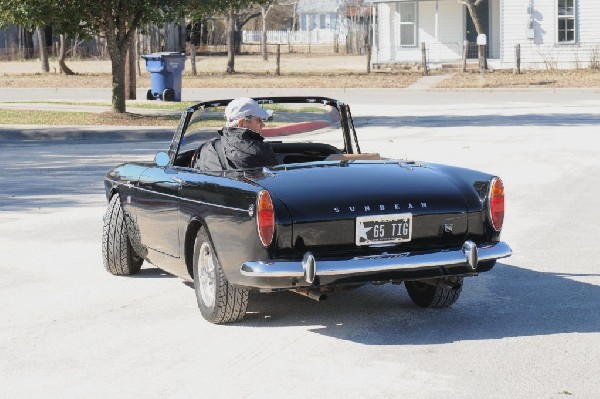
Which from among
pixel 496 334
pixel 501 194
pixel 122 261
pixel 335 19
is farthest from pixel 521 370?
pixel 335 19

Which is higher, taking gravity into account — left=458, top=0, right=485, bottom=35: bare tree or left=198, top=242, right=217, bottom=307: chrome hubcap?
left=458, top=0, right=485, bottom=35: bare tree

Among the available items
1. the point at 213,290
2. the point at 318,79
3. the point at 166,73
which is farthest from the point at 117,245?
the point at 318,79

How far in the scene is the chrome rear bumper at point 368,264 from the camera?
23.8ft

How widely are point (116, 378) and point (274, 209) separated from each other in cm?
135

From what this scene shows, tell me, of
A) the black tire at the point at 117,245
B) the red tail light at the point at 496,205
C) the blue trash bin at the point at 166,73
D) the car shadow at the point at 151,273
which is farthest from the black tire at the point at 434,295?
the blue trash bin at the point at 166,73

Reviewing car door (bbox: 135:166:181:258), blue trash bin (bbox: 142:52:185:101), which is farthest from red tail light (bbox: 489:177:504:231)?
blue trash bin (bbox: 142:52:185:101)

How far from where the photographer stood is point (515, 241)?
1117 cm

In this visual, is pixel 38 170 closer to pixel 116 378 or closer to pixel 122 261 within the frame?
pixel 122 261

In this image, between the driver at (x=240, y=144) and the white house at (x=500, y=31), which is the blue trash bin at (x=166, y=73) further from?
the driver at (x=240, y=144)

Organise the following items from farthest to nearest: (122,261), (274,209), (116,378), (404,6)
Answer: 1. (404,6)
2. (122,261)
3. (274,209)
4. (116,378)

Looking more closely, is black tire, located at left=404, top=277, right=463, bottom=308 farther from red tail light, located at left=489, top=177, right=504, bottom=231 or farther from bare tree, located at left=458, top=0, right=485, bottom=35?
bare tree, located at left=458, top=0, right=485, bottom=35

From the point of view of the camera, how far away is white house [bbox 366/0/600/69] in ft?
156

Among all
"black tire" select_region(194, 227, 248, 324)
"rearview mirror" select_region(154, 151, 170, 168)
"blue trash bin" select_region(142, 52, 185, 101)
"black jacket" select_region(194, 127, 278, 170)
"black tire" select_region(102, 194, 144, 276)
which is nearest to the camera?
"black tire" select_region(194, 227, 248, 324)

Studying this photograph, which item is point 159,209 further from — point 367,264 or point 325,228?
point 367,264
